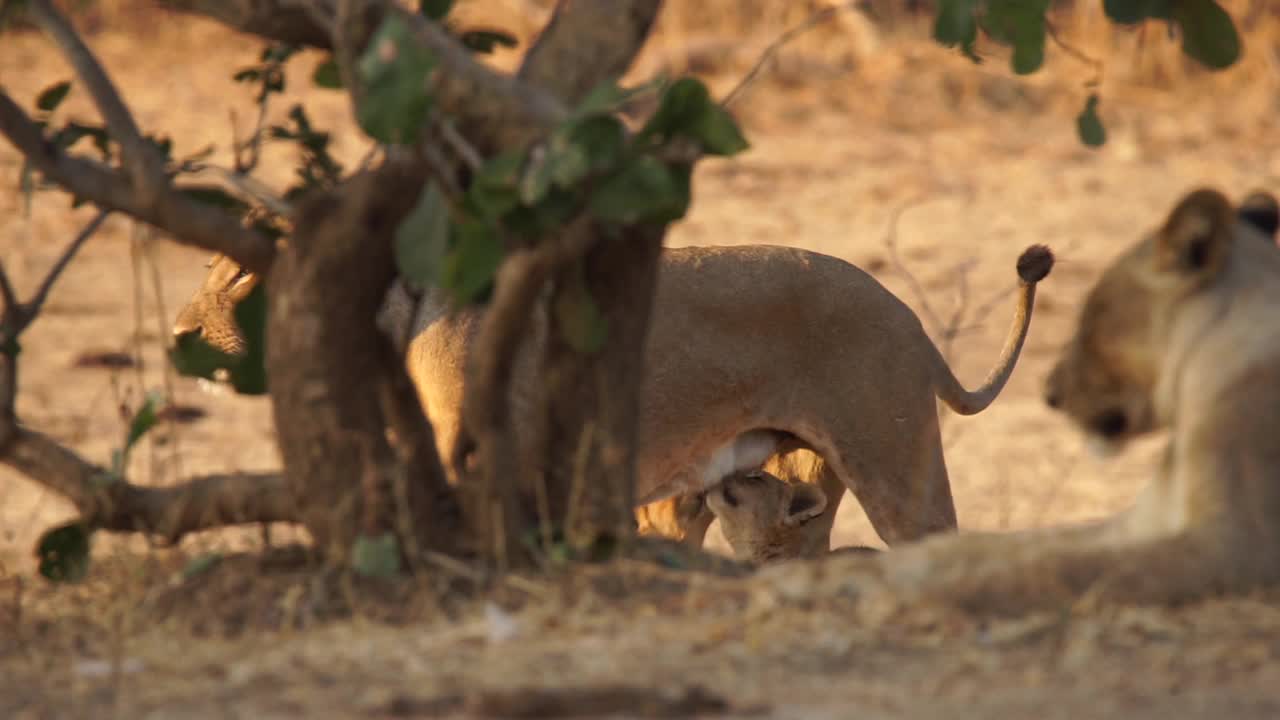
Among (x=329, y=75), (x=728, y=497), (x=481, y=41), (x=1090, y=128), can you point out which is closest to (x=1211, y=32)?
(x=1090, y=128)

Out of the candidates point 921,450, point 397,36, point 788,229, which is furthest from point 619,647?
point 788,229

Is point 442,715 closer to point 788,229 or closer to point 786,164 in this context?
point 788,229

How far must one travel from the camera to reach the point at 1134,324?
3459 mm

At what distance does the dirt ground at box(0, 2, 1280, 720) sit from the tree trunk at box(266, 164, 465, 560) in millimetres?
127

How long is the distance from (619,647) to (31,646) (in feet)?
3.47

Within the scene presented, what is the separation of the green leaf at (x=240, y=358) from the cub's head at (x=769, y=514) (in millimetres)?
2192

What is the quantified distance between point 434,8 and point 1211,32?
1.41 meters

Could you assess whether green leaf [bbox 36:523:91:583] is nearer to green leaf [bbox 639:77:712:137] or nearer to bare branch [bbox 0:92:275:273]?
bare branch [bbox 0:92:275:273]

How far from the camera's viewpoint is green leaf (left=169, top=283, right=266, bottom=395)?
152 inches

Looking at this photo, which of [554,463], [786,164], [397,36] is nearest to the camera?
[397,36]

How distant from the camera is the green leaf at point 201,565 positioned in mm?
3559

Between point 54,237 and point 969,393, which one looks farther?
point 54,237

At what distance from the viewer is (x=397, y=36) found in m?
2.90

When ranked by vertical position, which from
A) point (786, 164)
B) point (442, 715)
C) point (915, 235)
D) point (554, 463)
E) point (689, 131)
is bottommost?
point (442, 715)
